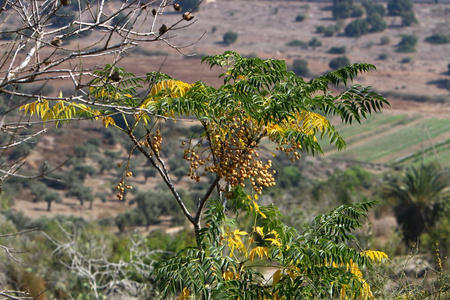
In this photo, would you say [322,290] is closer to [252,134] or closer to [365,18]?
[252,134]

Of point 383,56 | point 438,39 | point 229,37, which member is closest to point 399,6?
point 438,39

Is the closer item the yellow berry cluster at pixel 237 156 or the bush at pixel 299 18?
the yellow berry cluster at pixel 237 156

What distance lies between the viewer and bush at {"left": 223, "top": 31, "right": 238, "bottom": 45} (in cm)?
7638

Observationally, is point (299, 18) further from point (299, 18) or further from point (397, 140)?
point (397, 140)

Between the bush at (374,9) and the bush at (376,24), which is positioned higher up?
the bush at (374,9)

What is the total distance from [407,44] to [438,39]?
559 centimetres

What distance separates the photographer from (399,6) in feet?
314

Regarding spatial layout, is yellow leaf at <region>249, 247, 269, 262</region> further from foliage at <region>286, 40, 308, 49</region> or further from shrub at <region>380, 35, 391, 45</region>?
shrub at <region>380, 35, 391, 45</region>

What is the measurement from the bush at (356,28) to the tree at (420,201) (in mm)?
72000

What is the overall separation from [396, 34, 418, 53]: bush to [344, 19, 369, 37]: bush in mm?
7178

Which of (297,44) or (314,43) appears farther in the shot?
(314,43)

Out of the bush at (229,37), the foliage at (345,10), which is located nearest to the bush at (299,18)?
the foliage at (345,10)

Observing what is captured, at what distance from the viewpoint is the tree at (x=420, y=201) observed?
21.9m

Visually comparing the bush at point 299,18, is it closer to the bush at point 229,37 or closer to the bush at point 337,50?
the bush at point 337,50
